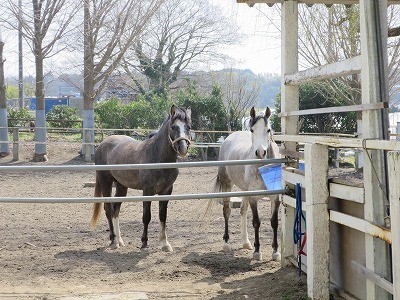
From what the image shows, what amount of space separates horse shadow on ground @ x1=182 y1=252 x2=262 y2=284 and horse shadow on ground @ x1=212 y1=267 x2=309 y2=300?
1.08 feet

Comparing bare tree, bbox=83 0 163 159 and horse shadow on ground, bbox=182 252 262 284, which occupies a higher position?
bare tree, bbox=83 0 163 159

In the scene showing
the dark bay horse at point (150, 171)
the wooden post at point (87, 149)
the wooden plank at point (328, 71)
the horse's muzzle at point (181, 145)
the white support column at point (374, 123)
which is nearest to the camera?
the white support column at point (374, 123)

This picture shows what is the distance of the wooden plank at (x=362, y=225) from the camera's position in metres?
3.26

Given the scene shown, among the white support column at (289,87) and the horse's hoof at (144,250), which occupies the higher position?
the white support column at (289,87)

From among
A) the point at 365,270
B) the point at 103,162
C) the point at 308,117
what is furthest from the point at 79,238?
the point at 308,117

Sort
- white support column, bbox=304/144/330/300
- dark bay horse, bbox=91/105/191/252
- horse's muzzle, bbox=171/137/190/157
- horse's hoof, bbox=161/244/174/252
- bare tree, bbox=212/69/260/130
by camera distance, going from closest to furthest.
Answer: white support column, bbox=304/144/330/300 → horse's hoof, bbox=161/244/174/252 → horse's muzzle, bbox=171/137/190/157 → dark bay horse, bbox=91/105/191/252 → bare tree, bbox=212/69/260/130

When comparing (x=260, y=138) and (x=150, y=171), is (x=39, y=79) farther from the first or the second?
(x=260, y=138)

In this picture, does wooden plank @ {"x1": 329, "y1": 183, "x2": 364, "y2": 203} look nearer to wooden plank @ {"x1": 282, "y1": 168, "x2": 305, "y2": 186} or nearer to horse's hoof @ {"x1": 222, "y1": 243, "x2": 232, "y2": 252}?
wooden plank @ {"x1": 282, "y1": 168, "x2": 305, "y2": 186}

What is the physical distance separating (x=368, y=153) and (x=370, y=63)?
0.53 m

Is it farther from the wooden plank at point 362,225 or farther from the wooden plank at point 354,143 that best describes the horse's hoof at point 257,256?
the wooden plank at point 362,225

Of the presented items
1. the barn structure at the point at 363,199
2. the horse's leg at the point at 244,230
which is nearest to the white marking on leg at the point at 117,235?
the horse's leg at the point at 244,230

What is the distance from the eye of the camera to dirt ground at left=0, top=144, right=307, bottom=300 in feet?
16.5

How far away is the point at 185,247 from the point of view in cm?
716

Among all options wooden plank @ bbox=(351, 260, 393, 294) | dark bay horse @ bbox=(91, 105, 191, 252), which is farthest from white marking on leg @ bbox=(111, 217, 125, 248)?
wooden plank @ bbox=(351, 260, 393, 294)
